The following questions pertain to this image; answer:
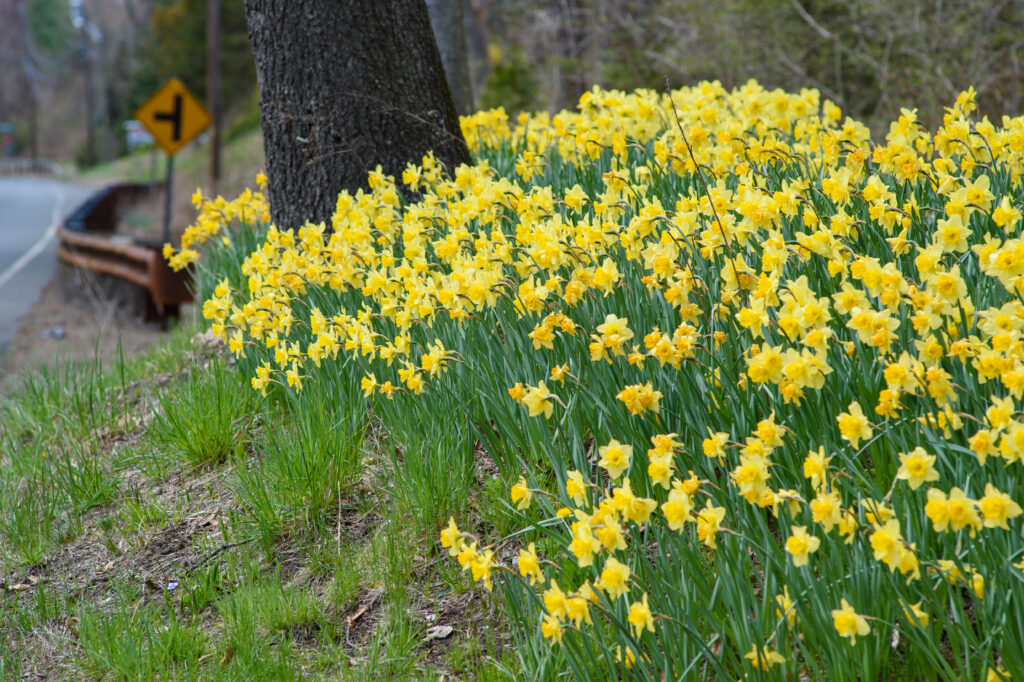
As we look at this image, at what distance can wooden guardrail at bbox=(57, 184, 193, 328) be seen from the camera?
28.9ft

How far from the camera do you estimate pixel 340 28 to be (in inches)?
183

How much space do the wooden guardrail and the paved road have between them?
842mm

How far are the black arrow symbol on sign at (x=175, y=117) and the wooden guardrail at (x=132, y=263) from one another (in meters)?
1.93

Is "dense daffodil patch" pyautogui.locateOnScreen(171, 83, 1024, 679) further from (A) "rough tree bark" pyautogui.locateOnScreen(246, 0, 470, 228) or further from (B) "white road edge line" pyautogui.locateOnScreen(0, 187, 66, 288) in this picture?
(B) "white road edge line" pyautogui.locateOnScreen(0, 187, 66, 288)

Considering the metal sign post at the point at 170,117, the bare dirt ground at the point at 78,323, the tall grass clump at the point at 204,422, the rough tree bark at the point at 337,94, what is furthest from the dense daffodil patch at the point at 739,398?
the metal sign post at the point at 170,117

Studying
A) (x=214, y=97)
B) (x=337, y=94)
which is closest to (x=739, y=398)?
(x=337, y=94)

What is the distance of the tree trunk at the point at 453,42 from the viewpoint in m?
7.91

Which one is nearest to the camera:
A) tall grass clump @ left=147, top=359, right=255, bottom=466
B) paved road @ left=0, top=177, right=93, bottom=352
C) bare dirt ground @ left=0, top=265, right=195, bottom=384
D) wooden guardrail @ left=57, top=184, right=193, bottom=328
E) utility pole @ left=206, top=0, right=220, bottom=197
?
tall grass clump @ left=147, top=359, right=255, bottom=466

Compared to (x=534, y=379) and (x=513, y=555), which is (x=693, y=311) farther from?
(x=513, y=555)

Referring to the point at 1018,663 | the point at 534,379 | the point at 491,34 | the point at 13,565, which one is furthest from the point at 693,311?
the point at 491,34

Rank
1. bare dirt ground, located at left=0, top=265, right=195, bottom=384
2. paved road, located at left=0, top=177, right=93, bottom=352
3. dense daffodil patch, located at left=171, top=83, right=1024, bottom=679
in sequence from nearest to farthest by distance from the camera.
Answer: dense daffodil patch, located at left=171, top=83, right=1024, bottom=679, bare dirt ground, located at left=0, top=265, right=195, bottom=384, paved road, located at left=0, top=177, right=93, bottom=352

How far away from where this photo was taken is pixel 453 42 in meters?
7.97

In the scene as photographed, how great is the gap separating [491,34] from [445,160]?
2768 centimetres

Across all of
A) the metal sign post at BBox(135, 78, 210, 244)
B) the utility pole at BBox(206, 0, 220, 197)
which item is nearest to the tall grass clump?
the metal sign post at BBox(135, 78, 210, 244)
